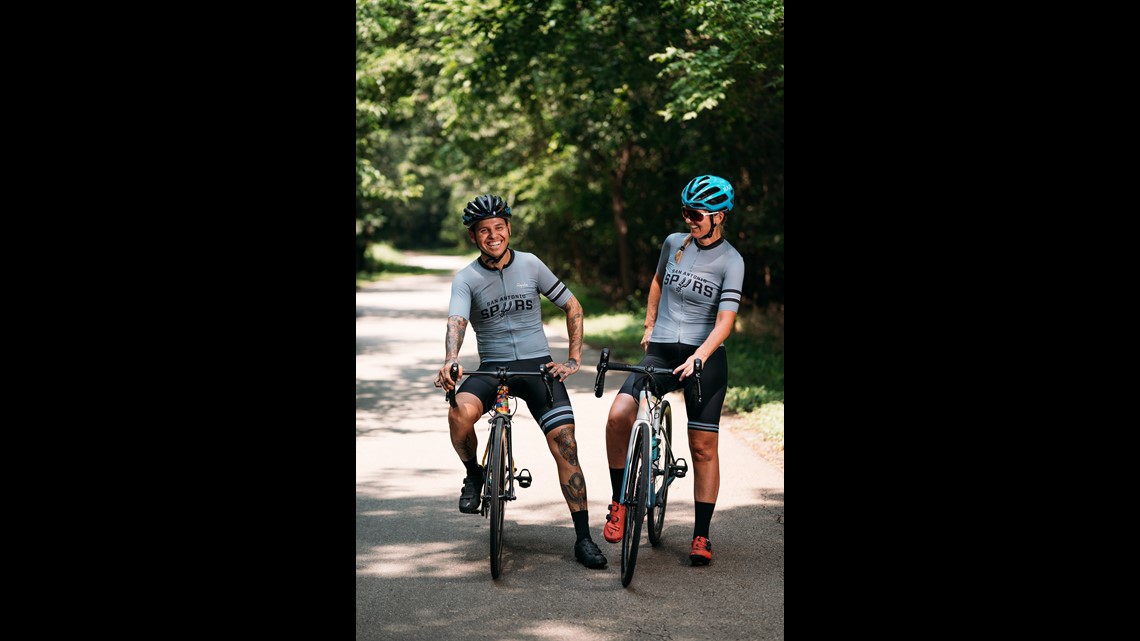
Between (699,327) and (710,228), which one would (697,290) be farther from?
(710,228)

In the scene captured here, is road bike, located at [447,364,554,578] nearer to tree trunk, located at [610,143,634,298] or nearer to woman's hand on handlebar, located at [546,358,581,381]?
woman's hand on handlebar, located at [546,358,581,381]

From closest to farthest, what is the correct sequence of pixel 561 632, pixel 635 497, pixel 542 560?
pixel 561 632 → pixel 635 497 → pixel 542 560

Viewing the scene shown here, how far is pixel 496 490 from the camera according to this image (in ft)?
19.0

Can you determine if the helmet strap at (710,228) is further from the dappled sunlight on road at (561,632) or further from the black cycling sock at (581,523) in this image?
the dappled sunlight on road at (561,632)

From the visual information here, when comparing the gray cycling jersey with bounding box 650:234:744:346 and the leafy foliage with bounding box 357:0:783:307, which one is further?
the leafy foliage with bounding box 357:0:783:307

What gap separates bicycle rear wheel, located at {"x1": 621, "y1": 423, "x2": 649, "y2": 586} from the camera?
5645mm

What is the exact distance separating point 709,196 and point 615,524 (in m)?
1.82

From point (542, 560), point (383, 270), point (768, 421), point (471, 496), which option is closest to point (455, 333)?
point (471, 496)

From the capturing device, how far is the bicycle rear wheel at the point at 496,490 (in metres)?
5.77

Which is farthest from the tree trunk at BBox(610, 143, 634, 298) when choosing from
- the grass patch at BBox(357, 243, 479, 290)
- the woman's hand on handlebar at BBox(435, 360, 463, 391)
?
the woman's hand on handlebar at BBox(435, 360, 463, 391)

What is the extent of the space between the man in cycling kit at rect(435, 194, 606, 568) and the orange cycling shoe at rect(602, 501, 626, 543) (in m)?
0.12

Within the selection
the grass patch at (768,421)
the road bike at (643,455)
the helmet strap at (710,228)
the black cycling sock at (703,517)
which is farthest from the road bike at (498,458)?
the grass patch at (768,421)
